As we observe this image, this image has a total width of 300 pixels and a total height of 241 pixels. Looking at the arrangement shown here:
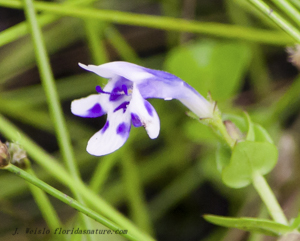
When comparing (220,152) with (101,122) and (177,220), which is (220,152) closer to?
(177,220)

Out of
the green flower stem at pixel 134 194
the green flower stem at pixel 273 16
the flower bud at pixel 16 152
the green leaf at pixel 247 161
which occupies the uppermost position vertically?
the green flower stem at pixel 134 194

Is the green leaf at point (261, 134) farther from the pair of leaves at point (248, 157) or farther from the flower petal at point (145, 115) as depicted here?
the flower petal at point (145, 115)

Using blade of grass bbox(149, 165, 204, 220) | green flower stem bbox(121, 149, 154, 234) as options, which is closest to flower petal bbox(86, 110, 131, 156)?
green flower stem bbox(121, 149, 154, 234)

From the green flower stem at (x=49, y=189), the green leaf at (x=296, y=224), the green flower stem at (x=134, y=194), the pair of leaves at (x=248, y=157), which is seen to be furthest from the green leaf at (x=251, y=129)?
the green flower stem at (x=134, y=194)

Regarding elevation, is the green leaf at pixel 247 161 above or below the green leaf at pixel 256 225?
above

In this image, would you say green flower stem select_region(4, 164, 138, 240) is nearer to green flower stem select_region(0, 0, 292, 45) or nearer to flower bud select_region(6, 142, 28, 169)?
flower bud select_region(6, 142, 28, 169)

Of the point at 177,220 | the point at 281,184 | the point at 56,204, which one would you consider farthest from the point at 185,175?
the point at 56,204
